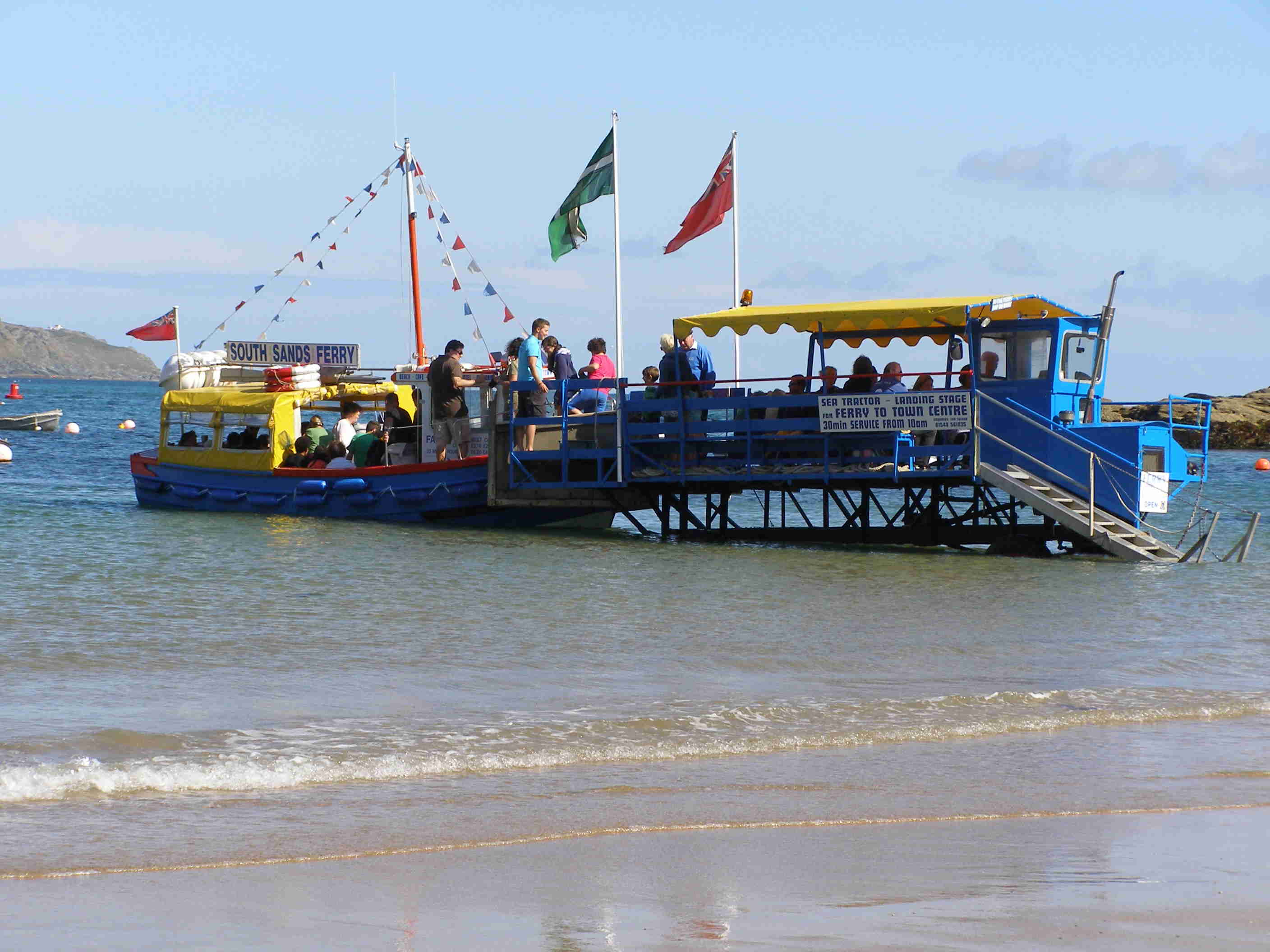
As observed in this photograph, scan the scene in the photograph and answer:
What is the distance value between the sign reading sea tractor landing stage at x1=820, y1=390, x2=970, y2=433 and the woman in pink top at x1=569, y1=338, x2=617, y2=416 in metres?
3.37

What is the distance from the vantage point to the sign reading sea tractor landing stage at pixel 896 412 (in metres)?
17.6

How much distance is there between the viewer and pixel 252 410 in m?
22.1

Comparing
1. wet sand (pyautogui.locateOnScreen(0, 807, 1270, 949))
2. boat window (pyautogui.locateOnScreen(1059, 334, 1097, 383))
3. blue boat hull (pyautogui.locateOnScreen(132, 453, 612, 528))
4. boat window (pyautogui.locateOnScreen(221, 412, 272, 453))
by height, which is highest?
boat window (pyautogui.locateOnScreen(1059, 334, 1097, 383))

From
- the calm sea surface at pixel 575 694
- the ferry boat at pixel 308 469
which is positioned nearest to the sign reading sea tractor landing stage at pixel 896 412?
the calm sea surface at pixel 575 694

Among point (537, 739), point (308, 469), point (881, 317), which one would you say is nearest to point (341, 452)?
point (308, 469)

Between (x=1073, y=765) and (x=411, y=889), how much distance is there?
4044 mm

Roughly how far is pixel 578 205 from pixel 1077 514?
9.28 metres

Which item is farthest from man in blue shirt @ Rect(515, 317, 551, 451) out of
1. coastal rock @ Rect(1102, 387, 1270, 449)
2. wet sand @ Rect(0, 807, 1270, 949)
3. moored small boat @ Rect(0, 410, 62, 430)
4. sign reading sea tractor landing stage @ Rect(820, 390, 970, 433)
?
moored small boat @ Rect(0, 410, 62, 430)

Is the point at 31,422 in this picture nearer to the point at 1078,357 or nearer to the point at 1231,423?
the point at 1231,423

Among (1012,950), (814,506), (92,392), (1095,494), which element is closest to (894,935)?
(1012,950)

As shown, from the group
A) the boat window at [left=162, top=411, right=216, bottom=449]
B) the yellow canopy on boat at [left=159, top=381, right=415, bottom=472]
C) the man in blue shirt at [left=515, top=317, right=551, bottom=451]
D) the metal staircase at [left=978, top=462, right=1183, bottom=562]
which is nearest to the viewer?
the metal staircase at [left=978, top=462, right=1183, bottom=562]

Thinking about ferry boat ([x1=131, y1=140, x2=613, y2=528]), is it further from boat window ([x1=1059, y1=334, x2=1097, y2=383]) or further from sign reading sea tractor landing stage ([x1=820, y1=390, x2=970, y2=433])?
boat window ([x1=1059, y1=334, x2=1097, y2=383])

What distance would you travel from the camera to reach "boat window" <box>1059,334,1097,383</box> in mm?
17844

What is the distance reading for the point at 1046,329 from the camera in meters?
17.7
